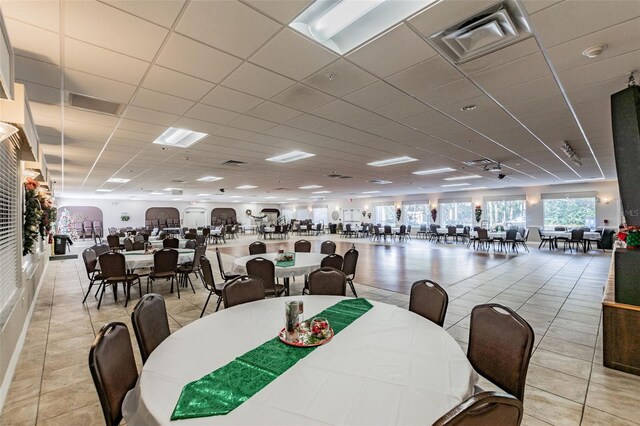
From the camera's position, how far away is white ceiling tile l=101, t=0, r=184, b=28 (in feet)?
6.02

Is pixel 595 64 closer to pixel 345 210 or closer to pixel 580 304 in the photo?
pixel 580 304

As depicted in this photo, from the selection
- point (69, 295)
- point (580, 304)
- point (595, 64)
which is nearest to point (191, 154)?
point (69, 295)

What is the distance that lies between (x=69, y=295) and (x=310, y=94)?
5940 millimetres

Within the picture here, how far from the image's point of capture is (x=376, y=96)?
335 cm

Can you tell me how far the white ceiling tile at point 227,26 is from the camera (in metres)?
1.91

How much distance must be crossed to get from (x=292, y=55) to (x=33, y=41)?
1.99 meters

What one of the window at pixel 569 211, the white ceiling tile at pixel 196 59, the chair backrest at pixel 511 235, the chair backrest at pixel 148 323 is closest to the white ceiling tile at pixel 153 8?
the white ceiling tile at pixel 196 59

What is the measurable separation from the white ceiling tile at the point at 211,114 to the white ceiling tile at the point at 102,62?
84cm

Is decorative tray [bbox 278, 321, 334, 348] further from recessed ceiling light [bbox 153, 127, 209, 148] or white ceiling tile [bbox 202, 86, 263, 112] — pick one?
recessed ceiling light [bbox 153, 127, 209, 148]

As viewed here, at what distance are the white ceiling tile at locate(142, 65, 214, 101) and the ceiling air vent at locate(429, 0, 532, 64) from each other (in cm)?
228

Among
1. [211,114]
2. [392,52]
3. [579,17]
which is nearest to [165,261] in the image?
A: [211,114]

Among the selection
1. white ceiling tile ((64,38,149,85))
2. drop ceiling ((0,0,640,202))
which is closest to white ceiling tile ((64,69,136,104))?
drop ceiling ((0,0,640,202))

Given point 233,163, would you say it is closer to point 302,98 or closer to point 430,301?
point 302,98

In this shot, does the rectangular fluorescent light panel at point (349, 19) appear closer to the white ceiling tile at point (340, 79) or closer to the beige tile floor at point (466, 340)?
the white ceiling tile at point (340, 79)
